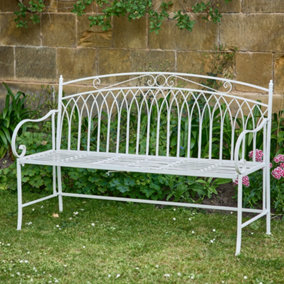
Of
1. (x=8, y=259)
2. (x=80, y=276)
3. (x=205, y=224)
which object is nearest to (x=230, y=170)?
(x=205, y=224)

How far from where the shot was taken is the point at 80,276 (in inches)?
164

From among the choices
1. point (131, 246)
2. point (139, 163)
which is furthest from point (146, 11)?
point (131, 246)

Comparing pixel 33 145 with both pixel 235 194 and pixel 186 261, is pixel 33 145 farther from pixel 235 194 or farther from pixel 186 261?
pixel 186 261

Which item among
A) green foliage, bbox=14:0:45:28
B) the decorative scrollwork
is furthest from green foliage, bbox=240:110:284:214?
green foliage, bbox=14:0:45:28

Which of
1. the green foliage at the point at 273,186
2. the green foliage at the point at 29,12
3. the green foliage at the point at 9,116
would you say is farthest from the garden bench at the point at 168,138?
the green foliage at the point at 29,12

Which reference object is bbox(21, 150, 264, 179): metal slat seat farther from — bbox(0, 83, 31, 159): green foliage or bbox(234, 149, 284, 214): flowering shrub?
bbox(0, 83, 31, 159): green foliage

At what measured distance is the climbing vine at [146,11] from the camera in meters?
6.27

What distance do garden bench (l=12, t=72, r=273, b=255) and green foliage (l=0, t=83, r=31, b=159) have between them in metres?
0.50

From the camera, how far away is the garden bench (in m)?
4.95

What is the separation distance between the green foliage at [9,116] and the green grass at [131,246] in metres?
0.97

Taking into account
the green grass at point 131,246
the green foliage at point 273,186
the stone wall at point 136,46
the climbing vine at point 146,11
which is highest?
the climbing vine at point 146,11

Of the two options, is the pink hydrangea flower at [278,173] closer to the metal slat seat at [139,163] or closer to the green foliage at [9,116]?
→ the metal slat seat at [139,163]

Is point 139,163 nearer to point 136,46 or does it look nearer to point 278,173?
point 278,173

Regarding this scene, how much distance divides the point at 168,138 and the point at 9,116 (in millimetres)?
2162
